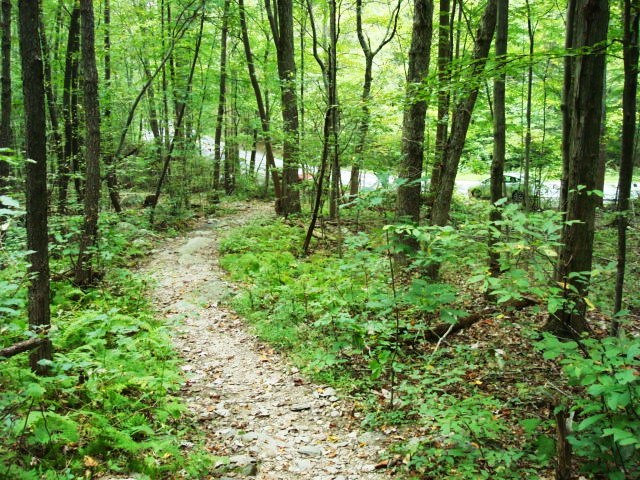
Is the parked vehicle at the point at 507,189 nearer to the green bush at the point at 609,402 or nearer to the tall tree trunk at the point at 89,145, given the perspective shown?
the tall tree trunk at the point at 89,145

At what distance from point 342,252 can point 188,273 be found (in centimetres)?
372

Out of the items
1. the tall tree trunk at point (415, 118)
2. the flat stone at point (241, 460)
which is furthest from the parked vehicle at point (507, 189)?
the flat stone at point (241, 460)

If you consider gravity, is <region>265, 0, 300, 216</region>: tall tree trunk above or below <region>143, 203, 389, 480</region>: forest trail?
above

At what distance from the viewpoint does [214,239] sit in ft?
41.6

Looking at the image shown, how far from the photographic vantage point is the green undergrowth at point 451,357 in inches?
124

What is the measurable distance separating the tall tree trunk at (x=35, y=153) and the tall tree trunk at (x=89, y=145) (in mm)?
3415

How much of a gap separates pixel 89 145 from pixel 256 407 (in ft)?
17.8

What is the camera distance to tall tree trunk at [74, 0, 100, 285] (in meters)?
6.93

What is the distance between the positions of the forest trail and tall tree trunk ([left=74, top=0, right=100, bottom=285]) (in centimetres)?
148

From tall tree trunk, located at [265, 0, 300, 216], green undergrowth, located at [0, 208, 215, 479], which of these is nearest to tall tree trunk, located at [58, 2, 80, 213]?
tall tree trunk, located at [265, 0, 300, 216]

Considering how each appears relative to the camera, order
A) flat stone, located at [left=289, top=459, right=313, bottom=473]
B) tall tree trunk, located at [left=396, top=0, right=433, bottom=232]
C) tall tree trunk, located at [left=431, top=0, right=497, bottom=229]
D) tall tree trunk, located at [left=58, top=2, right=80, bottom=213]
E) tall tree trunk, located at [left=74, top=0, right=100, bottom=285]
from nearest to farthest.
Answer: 1. flat stone, located at [left=289, top=459, right=313, bottom=473]
2. tall tree trunk, located at [left=431, top=0, right=497, bottom=229]
3. tall tree trunk, located at [left=74, top=0, right=100, bottom=285]
4. tall tree trunk, located at [left=396, top=0, right=433, bottom=232]
5. tall tree trunk, located at [left=58, top=2, right=80, bottom=213]

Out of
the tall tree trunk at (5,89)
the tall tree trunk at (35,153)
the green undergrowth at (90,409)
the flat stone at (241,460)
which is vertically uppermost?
the tall tree trunk at (5,89)

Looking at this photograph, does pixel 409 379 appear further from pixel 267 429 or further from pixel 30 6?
pixel 30 6

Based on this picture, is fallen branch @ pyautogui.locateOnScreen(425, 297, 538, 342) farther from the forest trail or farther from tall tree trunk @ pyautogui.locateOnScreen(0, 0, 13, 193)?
tall tree trunk @ pyautogui.locateOnScreen(0, 0, 13, 193)
